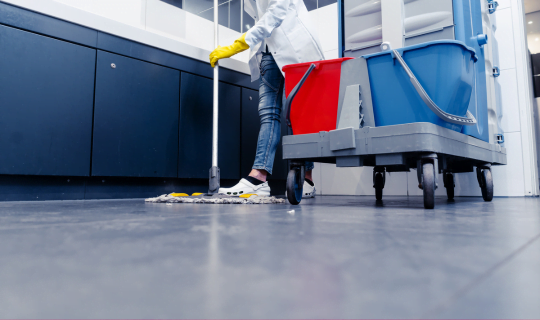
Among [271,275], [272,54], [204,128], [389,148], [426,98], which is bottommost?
[271,275]

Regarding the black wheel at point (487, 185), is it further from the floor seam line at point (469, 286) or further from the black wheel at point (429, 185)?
the floor seam line at point (469, 286)

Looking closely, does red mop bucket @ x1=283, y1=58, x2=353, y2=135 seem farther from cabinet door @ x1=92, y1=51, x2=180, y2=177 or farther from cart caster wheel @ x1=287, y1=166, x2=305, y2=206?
cabinet door @ x1=92, y1=51, x2=180, y2=177

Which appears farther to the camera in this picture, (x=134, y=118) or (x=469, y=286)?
(x=134, y=118)

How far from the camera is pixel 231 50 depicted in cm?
166

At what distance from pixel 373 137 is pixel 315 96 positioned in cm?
25

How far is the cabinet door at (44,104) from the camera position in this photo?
137 centimetres

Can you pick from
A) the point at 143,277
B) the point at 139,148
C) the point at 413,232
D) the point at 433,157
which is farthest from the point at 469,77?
the point at 139,148

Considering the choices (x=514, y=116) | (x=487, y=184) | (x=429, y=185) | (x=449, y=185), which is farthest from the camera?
(x=514, y=116)

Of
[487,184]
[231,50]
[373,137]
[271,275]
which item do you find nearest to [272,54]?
[231,50]

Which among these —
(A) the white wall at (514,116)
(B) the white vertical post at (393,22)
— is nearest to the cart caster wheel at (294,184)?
(B) the white vertical post at (393,22)

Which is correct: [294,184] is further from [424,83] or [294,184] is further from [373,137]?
[424,83]

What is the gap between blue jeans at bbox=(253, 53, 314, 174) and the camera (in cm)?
150

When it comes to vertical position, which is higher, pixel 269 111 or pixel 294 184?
pixel 269 111

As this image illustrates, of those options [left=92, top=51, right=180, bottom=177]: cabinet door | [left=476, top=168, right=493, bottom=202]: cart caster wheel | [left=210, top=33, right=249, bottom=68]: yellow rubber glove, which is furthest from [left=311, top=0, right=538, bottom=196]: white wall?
[left=92, top=51, right=180, bottom=177]: cabinet door
